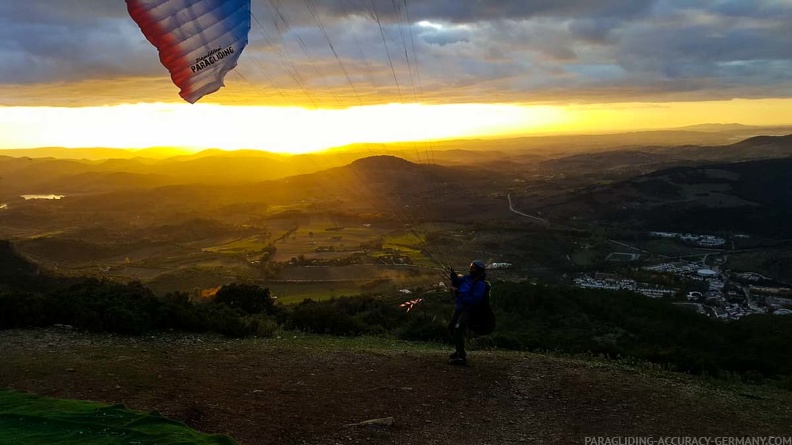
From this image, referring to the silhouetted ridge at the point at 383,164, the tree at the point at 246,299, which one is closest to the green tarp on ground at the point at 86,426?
the tree at the point at 246,299

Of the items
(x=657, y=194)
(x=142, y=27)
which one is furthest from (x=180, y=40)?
(x=657, y=194)

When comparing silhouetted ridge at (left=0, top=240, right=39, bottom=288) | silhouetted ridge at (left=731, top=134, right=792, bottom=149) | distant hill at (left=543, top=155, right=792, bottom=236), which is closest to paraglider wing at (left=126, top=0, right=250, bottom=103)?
silhouetted ridge at (left=0, top=240, right=39, bottom=288)

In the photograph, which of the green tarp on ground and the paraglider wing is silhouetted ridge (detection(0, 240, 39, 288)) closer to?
the paraglider wing

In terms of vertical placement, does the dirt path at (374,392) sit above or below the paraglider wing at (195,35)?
below

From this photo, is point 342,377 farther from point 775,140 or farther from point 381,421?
point 775,140

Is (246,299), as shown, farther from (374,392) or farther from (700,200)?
(700,200)

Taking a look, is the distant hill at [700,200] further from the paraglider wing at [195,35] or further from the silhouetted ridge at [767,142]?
the silhouetted ridge at [767,142]

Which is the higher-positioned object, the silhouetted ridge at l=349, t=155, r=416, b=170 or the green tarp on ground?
the silhouetted ridge at l=349, t=155, r=416, b=170
